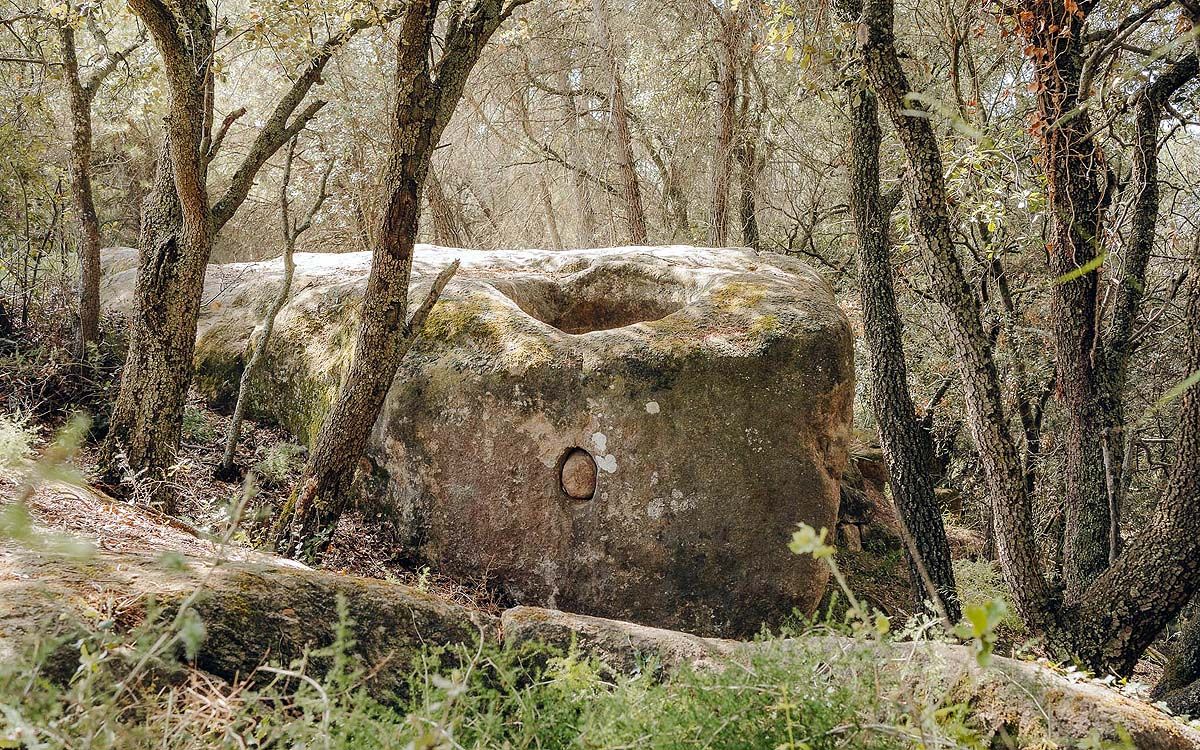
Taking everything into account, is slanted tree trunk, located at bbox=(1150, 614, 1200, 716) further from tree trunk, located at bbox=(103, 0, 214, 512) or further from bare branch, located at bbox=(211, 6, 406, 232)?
bare branch, located at bbox=(211, 6, 406, 232)

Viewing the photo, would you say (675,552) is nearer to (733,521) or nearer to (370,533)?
(733,521)

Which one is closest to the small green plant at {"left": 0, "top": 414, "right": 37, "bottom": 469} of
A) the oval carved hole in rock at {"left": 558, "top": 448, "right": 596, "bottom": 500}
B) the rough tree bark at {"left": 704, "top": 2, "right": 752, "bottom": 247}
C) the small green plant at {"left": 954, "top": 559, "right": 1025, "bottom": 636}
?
the oval carved hole in rock at {"left": 558, "top": 448, "right": 596, "bottom": 500}

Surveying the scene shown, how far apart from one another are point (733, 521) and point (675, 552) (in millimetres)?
422

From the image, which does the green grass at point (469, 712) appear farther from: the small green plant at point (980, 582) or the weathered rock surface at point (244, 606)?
the small green plant at point (980, 582)

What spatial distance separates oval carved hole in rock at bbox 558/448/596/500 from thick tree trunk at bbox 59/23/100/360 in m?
3.77

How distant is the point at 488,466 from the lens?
5.23 meters

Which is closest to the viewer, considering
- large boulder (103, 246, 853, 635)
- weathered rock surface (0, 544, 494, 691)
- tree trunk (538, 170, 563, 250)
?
weathered rock surface (0, 544, 494, 691)

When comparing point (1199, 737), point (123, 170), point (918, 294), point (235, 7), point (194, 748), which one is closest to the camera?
point (194, 748)

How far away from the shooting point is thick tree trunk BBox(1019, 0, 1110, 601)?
4469mm

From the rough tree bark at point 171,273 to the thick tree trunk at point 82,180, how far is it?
128 centimetres

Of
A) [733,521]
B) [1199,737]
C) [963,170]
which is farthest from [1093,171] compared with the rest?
[1199,737]

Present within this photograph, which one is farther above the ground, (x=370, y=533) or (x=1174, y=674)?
(x=370, y=533)

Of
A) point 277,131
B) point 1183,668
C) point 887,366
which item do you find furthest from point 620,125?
point 1183,668

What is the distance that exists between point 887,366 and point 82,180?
5.96 m
